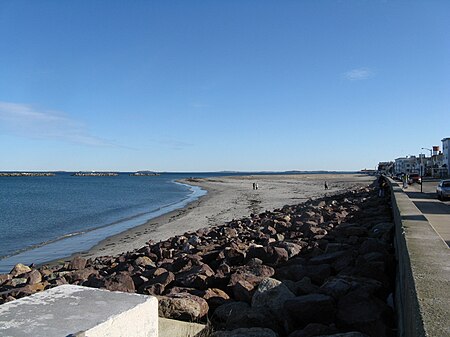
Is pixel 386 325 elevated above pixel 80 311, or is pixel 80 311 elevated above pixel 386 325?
pixel 80 311

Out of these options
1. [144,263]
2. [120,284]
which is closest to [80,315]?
[120,284]

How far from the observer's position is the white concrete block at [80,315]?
2.94 metres

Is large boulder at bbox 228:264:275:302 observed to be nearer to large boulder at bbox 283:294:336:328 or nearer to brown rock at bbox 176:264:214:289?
brown rock at bbox 176:264:214:289

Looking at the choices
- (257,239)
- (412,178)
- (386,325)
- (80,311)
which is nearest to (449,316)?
(386,325)

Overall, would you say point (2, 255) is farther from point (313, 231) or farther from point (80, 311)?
point (80, 311)

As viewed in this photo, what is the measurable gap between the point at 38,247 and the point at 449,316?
1668cm

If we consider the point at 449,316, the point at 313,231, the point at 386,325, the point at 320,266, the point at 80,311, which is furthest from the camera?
the point at 313,231

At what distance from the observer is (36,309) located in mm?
3307

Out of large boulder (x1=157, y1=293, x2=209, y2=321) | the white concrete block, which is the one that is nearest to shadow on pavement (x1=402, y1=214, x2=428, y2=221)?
large boulder (x1=157, y1=293, x2=209, y2=321)

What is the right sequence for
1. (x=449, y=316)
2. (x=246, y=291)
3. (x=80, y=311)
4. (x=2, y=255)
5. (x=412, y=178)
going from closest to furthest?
1. (x=449, y=316)
2. (x=80, y=311)
3. (x=246, y=291)
4. (x=2, y=255)
5. (x=412, y=178)

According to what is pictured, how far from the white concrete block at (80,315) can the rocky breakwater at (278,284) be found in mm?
951

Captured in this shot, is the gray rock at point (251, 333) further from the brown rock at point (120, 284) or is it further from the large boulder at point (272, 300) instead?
the brown rock at point (120, 284)

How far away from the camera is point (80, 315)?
3174mm

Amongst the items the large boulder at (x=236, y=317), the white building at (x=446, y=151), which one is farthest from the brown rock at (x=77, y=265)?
the white building at (x=446, y=151)
